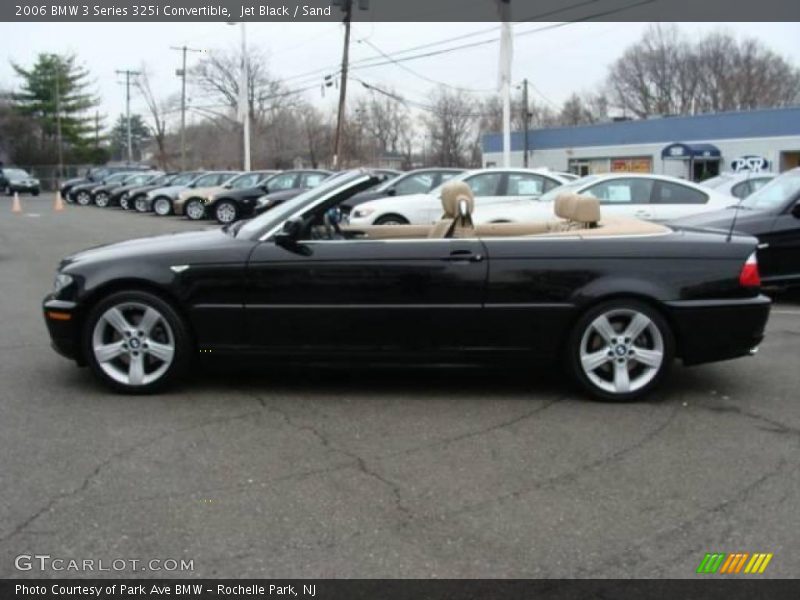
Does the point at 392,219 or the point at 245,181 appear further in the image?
the point at 245,181

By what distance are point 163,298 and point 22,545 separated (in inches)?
88.6

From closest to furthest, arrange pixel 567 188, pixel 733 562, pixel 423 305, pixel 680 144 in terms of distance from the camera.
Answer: pixel 733 562 < pixel 423 305 < pixel 567 188 < pixel 680 144

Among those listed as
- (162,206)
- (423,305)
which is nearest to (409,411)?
(423,305)

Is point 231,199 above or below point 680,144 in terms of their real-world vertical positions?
below

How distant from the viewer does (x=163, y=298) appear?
208 inches

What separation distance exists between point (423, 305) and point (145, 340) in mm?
1822

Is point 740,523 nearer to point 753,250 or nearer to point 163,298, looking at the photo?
point 753,250

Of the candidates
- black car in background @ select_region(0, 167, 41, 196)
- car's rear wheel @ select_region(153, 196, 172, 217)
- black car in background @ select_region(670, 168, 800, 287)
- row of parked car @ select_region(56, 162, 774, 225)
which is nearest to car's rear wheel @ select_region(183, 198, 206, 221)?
car's rear wheel @ select_region(153, 196, 172, 217)

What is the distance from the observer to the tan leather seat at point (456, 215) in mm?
5754

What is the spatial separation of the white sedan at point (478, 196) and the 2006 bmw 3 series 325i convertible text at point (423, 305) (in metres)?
7.85

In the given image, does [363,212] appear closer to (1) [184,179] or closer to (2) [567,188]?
(2) [567,188]

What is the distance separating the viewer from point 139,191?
29.5 metres

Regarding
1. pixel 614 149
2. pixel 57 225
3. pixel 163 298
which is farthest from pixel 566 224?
pixel 614 149

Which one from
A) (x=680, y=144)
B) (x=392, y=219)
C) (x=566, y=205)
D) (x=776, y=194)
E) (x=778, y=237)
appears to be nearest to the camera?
(x=566, y=205)
